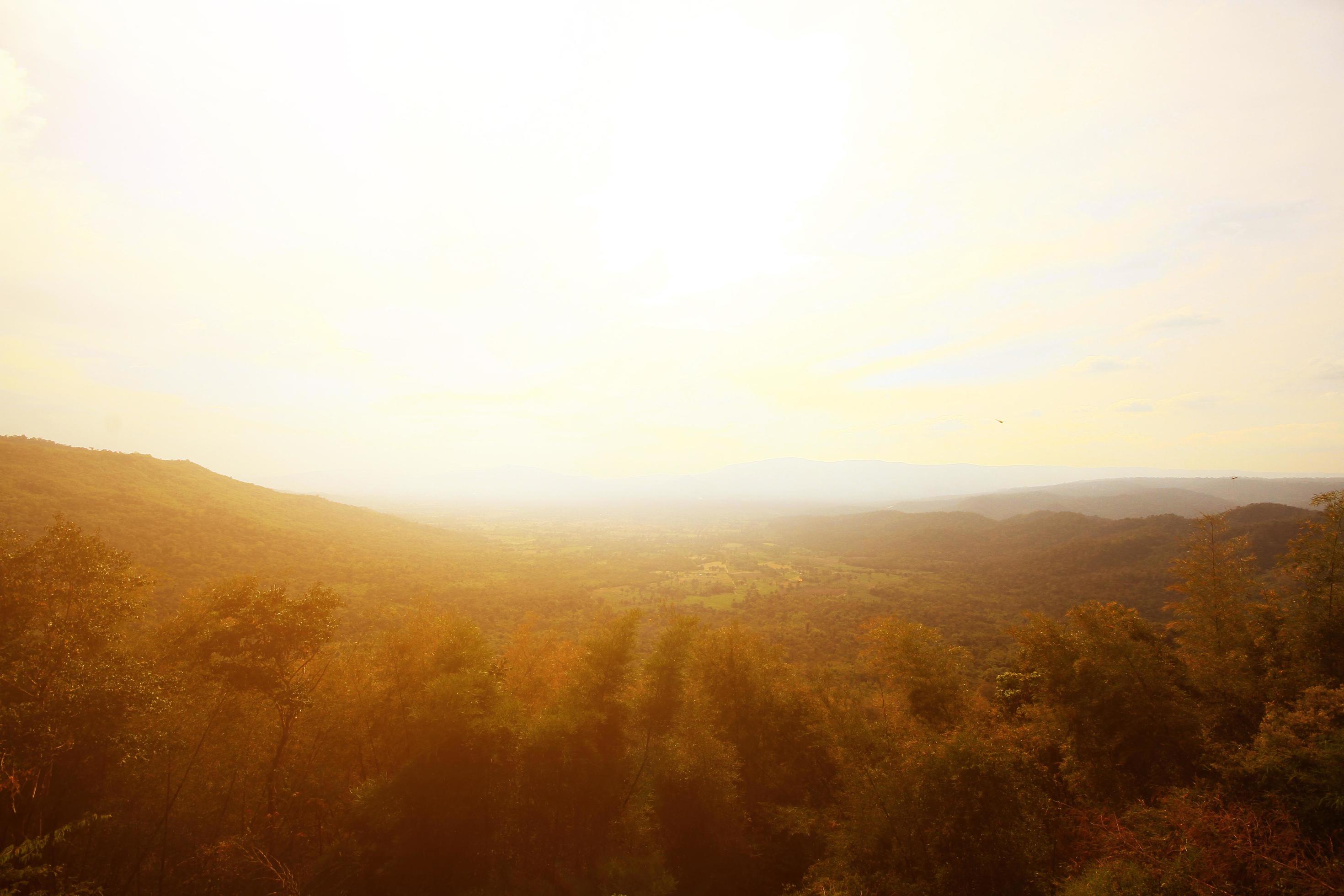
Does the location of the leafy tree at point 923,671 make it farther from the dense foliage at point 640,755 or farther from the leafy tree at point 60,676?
the leafy tree at point 60,676

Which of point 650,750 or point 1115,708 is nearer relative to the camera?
point 1115,708

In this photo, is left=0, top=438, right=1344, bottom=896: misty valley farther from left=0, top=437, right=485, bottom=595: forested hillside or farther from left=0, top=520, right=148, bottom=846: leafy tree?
left=0, top=437, right=485, bottom=595: forested hillside

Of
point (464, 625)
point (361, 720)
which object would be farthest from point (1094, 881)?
point (361, 720)

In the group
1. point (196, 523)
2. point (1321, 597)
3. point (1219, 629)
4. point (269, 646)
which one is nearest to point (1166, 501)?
point (1219, 629)

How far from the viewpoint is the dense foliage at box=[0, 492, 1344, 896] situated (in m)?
9.09

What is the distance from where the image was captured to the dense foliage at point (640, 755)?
9094mm

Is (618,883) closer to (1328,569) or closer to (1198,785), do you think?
(1198,785)

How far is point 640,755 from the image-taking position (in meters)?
17.2

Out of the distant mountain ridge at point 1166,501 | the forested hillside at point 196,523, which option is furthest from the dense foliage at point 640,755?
the distant mountain ridge at point 1166,501

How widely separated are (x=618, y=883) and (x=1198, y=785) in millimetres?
16410

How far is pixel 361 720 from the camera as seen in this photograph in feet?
52.5

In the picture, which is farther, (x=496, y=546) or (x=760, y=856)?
(x=496, y=546)

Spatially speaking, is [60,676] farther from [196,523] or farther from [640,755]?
[196,523]

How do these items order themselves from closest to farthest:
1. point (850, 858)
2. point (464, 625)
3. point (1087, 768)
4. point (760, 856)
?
point (850, 858)
point (1087, 768)
point (760, 856)
point (464, 625)
